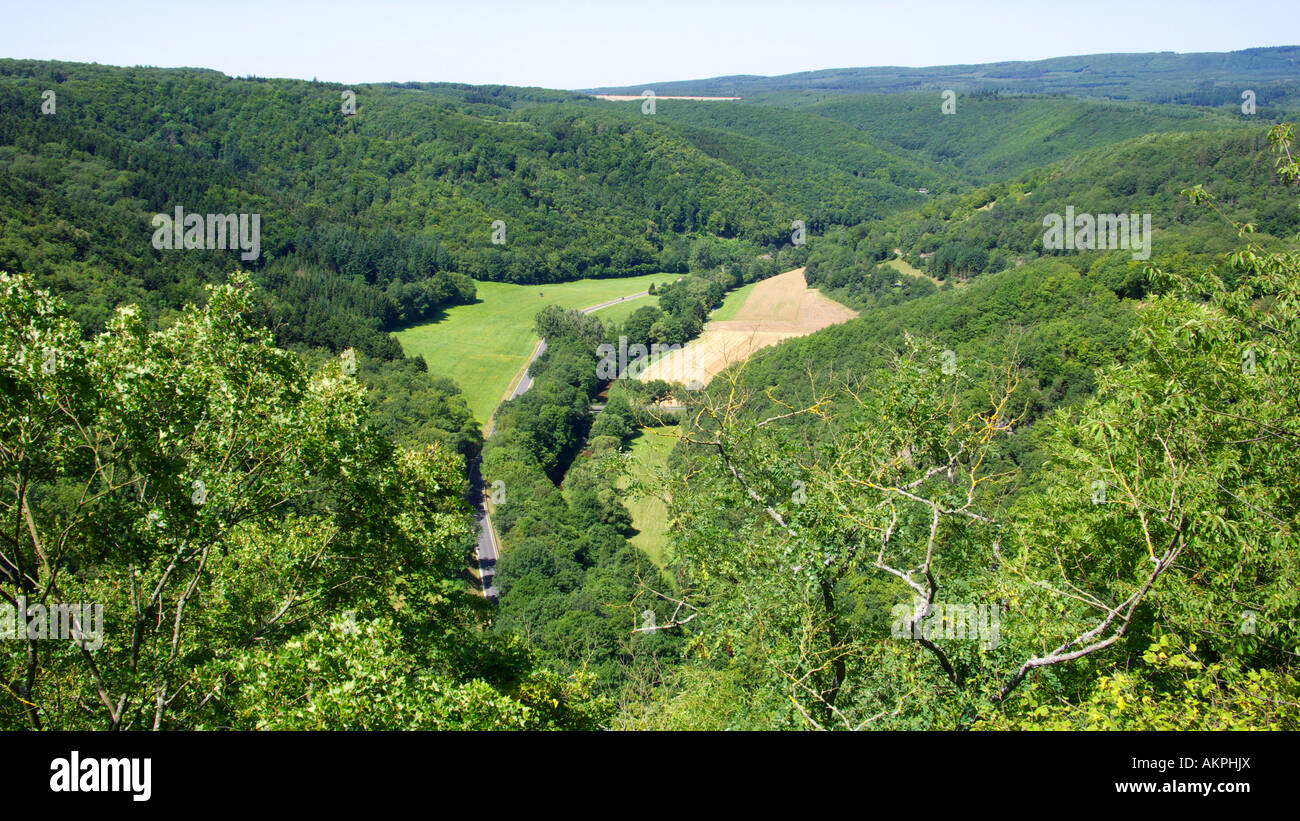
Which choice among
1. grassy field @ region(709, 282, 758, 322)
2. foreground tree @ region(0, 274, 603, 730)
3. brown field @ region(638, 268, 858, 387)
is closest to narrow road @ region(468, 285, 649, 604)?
brown field @ region(638, 268, 858, 387)

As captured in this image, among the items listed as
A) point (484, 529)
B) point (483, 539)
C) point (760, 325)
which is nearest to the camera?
point (483, 539)

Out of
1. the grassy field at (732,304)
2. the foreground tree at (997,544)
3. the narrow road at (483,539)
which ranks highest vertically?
the grassy field at (732,304)

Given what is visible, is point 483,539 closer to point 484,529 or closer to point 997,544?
point 484,529

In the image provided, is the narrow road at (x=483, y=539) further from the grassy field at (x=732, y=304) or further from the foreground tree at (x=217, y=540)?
the grassy field at (x=732, y=304)

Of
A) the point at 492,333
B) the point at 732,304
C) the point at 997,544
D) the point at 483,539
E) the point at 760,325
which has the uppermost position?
the point at 732,304

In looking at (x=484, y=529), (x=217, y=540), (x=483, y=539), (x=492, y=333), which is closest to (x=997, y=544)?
(x=217, y=540)

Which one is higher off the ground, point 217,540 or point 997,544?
point 217,540

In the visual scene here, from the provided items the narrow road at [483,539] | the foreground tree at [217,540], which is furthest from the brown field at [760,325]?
the foreground tree at [217,540]
